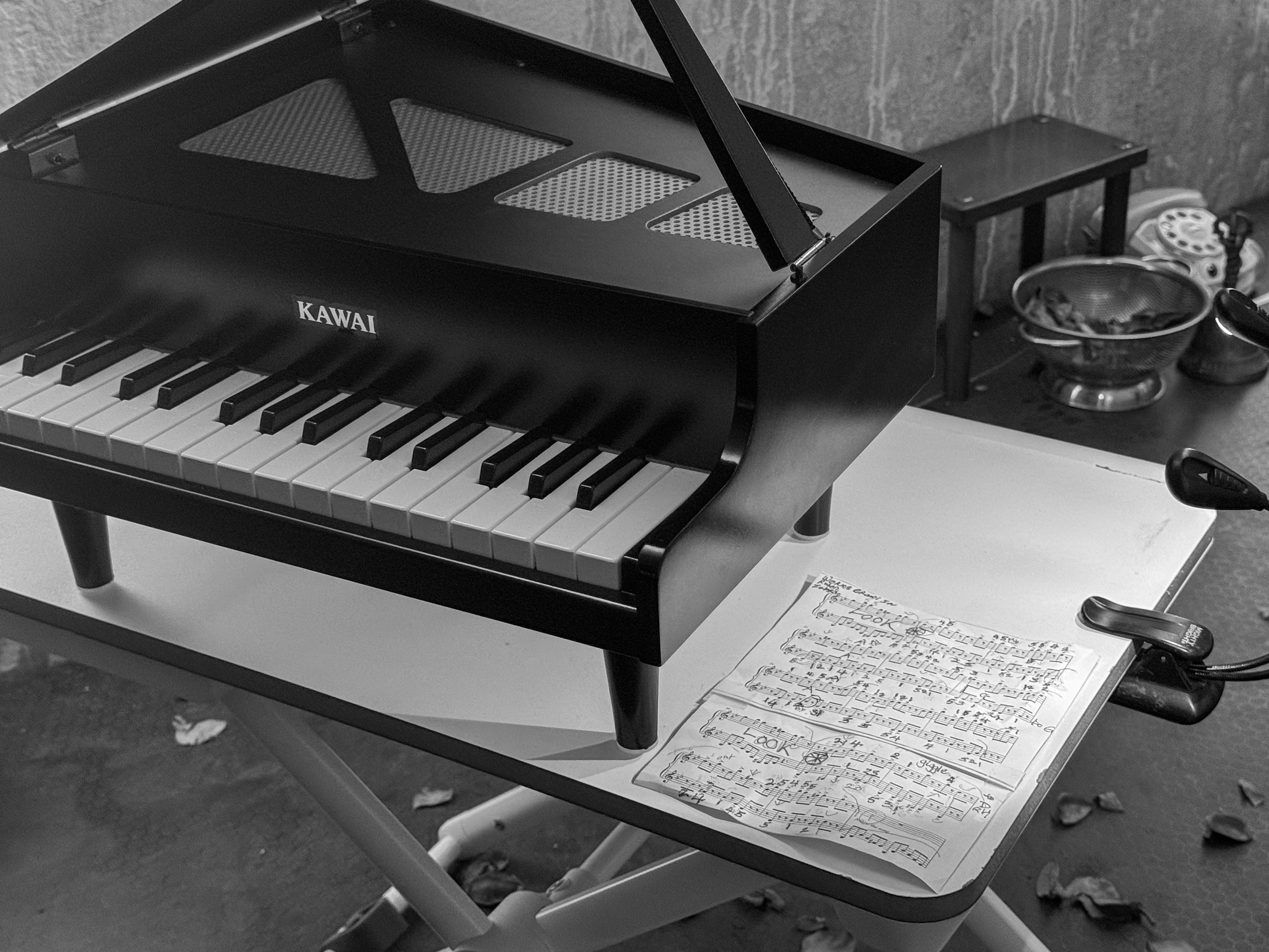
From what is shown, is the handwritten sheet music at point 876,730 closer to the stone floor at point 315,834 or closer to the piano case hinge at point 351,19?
the stone floor at point 315,834

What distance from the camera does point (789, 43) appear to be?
3.77 m

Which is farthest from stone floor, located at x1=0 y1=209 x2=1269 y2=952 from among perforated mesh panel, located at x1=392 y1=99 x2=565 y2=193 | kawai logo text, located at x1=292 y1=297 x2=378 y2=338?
perforated mesh panel, located at x1=392 y1=99 x2=565 y2=193

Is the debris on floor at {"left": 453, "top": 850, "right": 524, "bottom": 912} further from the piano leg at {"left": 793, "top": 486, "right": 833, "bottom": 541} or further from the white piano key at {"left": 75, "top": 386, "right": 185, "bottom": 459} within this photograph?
the white piano key at {"left": 75, "top": 386, "right": 185, "bottom": 459}

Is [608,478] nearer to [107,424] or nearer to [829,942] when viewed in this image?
[107,424]

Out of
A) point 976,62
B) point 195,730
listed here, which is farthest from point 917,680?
point 976,62

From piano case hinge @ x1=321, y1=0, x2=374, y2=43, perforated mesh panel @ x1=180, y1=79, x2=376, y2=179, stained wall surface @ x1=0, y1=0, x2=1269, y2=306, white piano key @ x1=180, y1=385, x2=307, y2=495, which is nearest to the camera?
white piano key @ x1=180, y1=385, x2=307, y2=495

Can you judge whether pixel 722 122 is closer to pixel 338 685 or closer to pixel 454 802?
pixel 338 685

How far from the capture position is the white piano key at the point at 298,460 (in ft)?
5.15

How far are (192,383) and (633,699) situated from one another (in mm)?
714

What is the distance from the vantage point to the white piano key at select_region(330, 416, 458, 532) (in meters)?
1.52

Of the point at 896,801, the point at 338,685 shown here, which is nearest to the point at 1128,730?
the point at 896,801

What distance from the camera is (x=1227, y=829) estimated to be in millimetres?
2520

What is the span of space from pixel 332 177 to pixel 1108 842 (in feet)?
5.97

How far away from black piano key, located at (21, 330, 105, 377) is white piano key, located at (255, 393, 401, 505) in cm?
42
